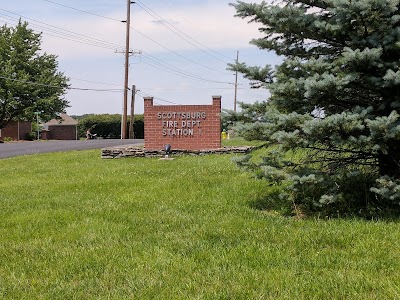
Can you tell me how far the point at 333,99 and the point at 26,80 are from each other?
4582cm

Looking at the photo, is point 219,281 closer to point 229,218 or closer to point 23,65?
point 229,218

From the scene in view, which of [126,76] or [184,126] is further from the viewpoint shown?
[126,76]

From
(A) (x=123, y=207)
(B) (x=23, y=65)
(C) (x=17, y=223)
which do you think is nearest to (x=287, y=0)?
(A) (x=123, y=207)

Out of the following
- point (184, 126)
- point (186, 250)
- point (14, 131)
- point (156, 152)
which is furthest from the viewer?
point (14, 131)

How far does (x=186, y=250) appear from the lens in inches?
185

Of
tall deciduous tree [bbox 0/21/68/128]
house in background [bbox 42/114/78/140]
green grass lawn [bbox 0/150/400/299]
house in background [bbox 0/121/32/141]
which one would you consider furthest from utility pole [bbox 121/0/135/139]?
green grass lawn [bbox 0/150/400/299]

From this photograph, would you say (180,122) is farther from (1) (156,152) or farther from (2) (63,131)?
(2) (63,131)

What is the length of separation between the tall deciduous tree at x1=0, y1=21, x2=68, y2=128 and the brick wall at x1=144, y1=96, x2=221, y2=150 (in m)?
34.1

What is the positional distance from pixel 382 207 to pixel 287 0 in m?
3.01

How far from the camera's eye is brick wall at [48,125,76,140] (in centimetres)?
6550

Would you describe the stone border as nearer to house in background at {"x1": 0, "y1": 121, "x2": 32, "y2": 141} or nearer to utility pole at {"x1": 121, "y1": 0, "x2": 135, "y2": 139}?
utility pole at {"x1": 121, "y1": 0, "x2": 135, "y2": 139}

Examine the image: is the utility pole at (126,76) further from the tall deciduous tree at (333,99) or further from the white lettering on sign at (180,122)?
the tall deciduous tree at (333,99)

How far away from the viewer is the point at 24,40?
Result: 50.7 metres

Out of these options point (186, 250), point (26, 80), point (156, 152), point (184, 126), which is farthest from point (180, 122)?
point (26, 80)
